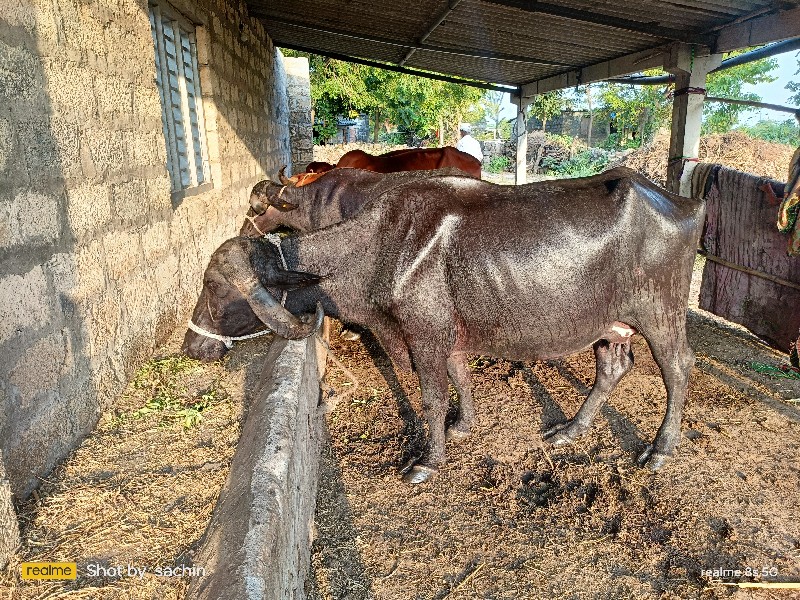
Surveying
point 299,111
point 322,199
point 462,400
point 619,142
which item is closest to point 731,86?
point 619,142

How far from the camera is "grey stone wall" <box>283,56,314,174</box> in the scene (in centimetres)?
1420

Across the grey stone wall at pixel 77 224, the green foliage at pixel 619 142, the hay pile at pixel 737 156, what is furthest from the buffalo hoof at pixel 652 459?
the green foliage at pixel 619 142

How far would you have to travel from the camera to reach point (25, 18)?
237cm

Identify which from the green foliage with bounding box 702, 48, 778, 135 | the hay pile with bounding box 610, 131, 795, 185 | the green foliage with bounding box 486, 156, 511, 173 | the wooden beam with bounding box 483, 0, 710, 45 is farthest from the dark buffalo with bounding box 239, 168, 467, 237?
the green foliage with bounding box 486, 156, 511, 173

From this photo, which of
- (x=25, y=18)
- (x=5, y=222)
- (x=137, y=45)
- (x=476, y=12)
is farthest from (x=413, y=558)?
(x=476, y=12)

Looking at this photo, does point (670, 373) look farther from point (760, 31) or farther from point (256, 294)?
point (760, 31)

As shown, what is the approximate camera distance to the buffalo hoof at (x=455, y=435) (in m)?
3.68

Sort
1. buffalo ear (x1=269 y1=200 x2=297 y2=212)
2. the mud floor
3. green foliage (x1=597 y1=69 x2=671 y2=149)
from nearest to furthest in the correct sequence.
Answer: the mud floor
buffalo ear (x1=269 y1=200 x2=297 y2=212)
green foliage (x1=597 y1=69 x2=671 y2=149)

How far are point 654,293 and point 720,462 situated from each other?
4.02ft

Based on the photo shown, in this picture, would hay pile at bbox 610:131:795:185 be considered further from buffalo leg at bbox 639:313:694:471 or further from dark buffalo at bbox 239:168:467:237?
buffalo leg at bbox 639:313:694:471

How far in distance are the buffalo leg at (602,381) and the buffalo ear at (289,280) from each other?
1992mm

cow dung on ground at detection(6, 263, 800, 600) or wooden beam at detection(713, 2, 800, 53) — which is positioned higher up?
wooden beam at detection(713, 2, 800, 53)

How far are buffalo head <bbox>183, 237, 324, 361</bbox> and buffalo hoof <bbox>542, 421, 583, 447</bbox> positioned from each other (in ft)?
5.97

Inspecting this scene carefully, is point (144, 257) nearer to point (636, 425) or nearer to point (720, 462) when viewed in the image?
point (636, 425)
